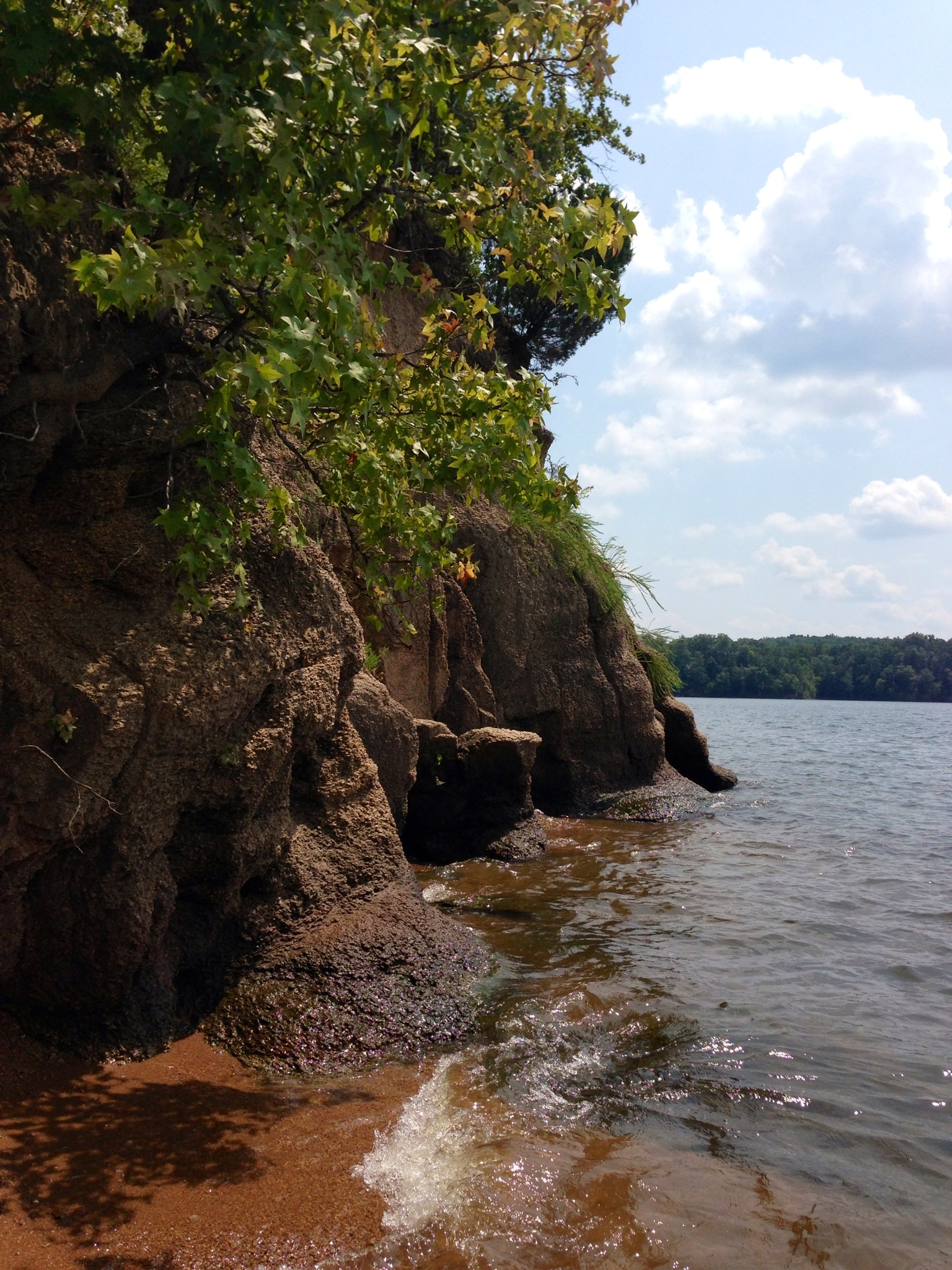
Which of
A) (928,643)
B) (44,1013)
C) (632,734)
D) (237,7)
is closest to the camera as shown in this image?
(237,7)

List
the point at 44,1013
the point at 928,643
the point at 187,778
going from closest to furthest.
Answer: the point at 44,1013, the point at 187,778, the point at 928,643

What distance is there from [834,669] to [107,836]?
72.2 meters

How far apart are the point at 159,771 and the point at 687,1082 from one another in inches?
113

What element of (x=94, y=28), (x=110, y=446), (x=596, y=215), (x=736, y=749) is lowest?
(x=736, y=749)

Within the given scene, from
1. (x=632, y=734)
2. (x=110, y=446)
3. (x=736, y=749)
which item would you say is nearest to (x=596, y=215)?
(x=110, y=446)

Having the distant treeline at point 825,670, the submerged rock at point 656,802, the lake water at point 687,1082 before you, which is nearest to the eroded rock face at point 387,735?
the lake water at point 687,1082

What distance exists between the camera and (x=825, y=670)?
70.8 metres

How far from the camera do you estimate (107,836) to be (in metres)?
4.16

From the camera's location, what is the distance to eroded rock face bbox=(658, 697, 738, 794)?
14289 mm

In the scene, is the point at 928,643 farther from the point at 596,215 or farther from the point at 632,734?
the point at 596,215

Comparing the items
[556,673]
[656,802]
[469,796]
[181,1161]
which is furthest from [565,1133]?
[656,802]

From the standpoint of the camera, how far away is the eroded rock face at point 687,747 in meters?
14.3

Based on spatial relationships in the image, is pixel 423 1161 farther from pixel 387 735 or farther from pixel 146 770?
pixel 387 735

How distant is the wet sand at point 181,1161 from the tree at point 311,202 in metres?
2.04
